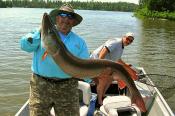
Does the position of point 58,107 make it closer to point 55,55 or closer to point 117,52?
point 55,55

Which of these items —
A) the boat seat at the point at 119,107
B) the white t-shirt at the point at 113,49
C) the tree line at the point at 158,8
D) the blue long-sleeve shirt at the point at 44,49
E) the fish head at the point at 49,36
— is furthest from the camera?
the tree line at the point at 158,8

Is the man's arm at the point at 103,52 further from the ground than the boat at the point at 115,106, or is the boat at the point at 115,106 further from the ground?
the man's arm at the point at 103,52

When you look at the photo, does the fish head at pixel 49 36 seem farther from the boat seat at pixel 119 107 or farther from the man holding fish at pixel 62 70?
the boat seat at pixel 119 107

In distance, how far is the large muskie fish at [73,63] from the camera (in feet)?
14.2

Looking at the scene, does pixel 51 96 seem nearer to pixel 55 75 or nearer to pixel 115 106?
pixel 55 75

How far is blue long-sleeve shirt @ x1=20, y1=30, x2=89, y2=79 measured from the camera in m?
4.91

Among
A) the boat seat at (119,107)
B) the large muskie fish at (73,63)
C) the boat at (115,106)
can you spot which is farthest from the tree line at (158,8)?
the large muskie fish at (73,63)

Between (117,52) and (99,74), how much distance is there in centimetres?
411

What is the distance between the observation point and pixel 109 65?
480 centimetres

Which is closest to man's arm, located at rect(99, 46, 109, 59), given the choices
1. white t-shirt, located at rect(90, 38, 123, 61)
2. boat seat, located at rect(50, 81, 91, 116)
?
white t-shirt, located at rect(90, 38, 123, 61)

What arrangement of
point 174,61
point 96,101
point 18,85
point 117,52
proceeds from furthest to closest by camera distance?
point 174,61
point 18,85
point 117,52
point 96,101

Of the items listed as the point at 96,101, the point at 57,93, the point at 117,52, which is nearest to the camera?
the point at 57,93

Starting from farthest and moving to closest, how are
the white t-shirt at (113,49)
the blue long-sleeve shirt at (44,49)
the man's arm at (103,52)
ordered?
the white t-shirt at (113,49), the man's arm at (103,52), the blue long-sleeve shirt at (44,49)

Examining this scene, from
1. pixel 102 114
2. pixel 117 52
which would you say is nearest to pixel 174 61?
pixel 117 52
